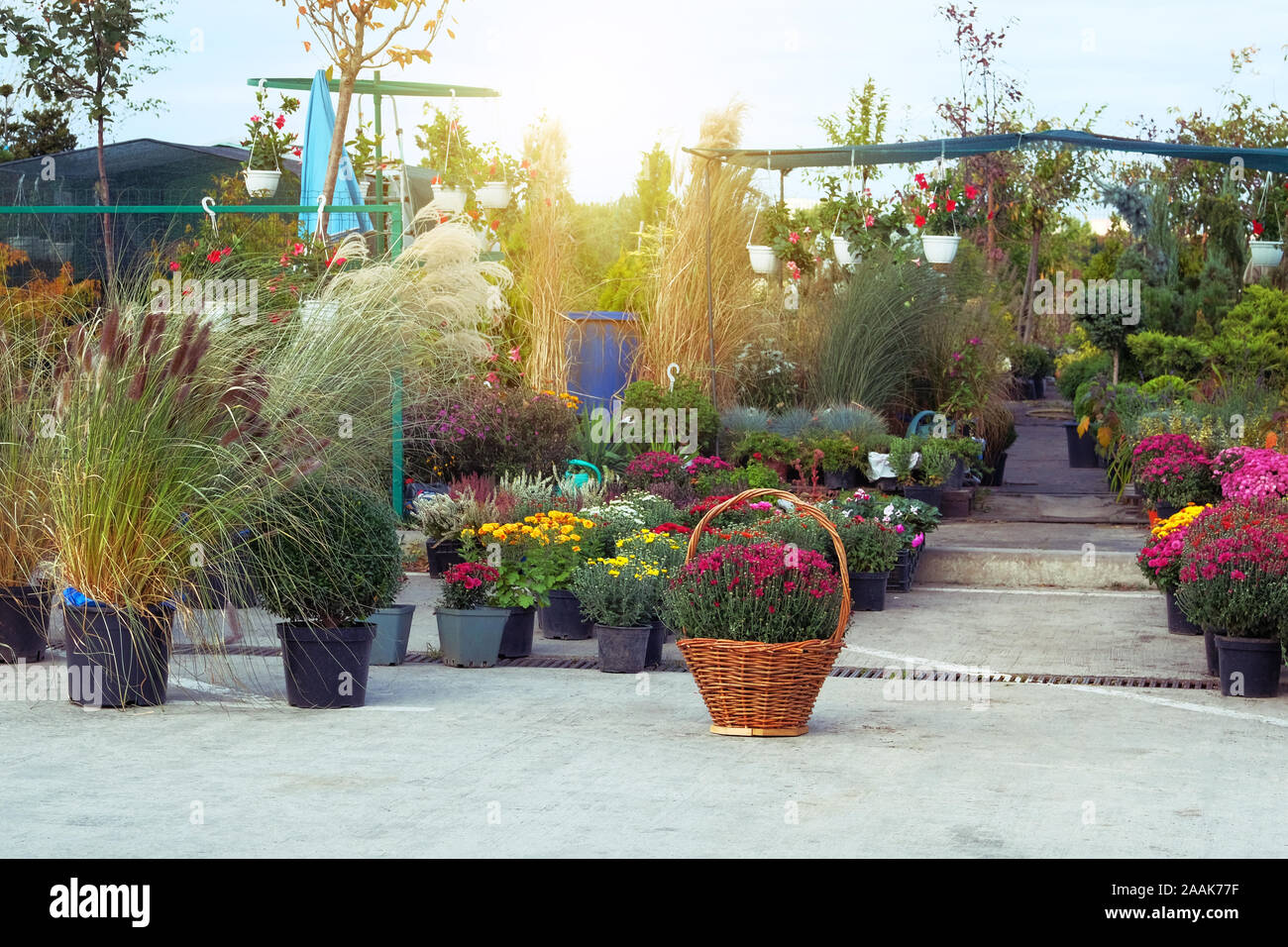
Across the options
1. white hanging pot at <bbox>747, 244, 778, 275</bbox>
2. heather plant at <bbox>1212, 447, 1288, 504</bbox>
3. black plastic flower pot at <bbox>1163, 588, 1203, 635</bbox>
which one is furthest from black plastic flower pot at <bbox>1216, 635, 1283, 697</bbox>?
white hanging pot at <bbox>747, 244, 778, 275</bbox>

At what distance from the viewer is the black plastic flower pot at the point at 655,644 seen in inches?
278

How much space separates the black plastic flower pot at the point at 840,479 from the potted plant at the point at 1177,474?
7.02ft

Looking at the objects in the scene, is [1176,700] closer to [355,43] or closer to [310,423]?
[310,423]

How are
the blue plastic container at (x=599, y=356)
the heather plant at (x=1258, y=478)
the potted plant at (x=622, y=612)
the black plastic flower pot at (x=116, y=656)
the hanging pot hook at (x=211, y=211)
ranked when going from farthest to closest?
1. the blue plastic container at (x=599, y=356)
2. the hanging pot hook at (x=211, y=211)
3. the heather plant at (x=1258, y=478)
4. the potted plant at (x=622, y=612)
5. the black plastic flower pot at (x=116, y=656)

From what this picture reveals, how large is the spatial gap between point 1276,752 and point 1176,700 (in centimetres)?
97

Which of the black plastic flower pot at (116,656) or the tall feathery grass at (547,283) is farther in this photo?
the tall feathery grass at (547,283)

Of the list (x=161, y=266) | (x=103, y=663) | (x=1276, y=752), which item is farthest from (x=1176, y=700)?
(x=161, y=266)

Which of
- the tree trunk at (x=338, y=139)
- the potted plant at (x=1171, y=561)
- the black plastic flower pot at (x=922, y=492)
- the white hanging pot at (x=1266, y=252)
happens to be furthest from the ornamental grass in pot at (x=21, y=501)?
the white hanging pot at (x=1266, y=252)

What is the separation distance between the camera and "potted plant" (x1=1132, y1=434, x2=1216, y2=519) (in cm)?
930

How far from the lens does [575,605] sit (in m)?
7.71

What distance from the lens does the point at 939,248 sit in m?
11.9

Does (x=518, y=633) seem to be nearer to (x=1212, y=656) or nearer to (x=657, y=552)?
(x=657, y=552)

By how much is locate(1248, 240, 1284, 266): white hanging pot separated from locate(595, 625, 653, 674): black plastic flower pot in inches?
339

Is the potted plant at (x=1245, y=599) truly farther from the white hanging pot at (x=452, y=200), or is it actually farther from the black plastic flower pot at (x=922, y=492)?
the white hanging pot at (x=452, y=200)
